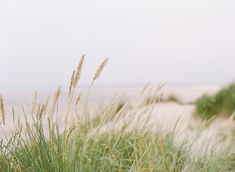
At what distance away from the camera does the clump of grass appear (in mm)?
8690

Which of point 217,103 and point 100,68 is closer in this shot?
point 100,68

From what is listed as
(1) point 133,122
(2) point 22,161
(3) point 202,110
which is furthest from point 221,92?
(2) point 22,161

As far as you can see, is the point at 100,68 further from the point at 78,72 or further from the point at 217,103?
the point at 217,103

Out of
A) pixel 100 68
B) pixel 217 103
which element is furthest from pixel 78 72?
pixel 217 103

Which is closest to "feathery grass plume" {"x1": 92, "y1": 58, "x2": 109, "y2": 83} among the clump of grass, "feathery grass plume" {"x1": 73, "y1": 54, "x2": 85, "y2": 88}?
"feathery grass plume" {"x1": 73, "y1": 54, "x2": 85, "y2": 88}

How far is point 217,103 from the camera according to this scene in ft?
29.8

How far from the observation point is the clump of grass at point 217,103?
28.5 ft

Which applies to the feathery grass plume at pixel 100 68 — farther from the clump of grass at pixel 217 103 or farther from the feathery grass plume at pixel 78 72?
the clump of grass at pixel 217 103

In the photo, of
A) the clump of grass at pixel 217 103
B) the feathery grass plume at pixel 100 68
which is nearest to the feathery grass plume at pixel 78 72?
the feathery grass plume at pixel 100 68

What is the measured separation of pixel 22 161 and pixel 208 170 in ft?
4.12

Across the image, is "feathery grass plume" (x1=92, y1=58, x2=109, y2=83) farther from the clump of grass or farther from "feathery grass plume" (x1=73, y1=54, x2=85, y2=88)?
the clump of grass

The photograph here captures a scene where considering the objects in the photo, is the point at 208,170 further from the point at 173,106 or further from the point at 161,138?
the point at 173,106

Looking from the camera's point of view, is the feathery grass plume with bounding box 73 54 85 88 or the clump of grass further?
the clump of grass

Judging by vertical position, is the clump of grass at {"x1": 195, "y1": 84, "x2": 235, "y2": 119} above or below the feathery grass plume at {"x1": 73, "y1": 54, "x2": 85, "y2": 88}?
below
